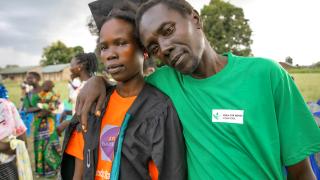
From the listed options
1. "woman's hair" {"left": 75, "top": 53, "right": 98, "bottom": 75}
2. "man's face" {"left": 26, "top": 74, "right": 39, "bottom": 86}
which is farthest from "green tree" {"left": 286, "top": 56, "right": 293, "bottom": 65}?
"man's face" {"left": 26, "top": 74, "right": 39, "bottom": 86}

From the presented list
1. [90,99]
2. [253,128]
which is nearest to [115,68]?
[90,99]

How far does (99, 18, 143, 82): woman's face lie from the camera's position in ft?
5.85

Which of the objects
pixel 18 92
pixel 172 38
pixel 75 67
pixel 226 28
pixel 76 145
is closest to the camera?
pixel 172 38

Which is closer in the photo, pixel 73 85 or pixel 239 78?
pixel 239 78

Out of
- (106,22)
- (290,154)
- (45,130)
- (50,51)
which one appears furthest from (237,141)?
(50,51)

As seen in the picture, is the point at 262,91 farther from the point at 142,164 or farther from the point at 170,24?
the point at 142,164

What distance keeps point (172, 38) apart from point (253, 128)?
60 cm

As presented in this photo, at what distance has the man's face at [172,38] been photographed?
5.21 ft

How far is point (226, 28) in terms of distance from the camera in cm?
2811

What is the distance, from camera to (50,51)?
2972 inches

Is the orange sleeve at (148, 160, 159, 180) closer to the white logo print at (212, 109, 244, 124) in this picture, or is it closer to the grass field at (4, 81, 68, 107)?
the white logo print at (212, 109, 244, 124)

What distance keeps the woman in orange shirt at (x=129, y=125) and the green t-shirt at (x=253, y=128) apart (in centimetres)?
16

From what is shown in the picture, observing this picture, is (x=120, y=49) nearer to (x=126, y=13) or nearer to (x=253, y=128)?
(x=126, y=13)

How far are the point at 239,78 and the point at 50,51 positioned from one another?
79.3 meters
